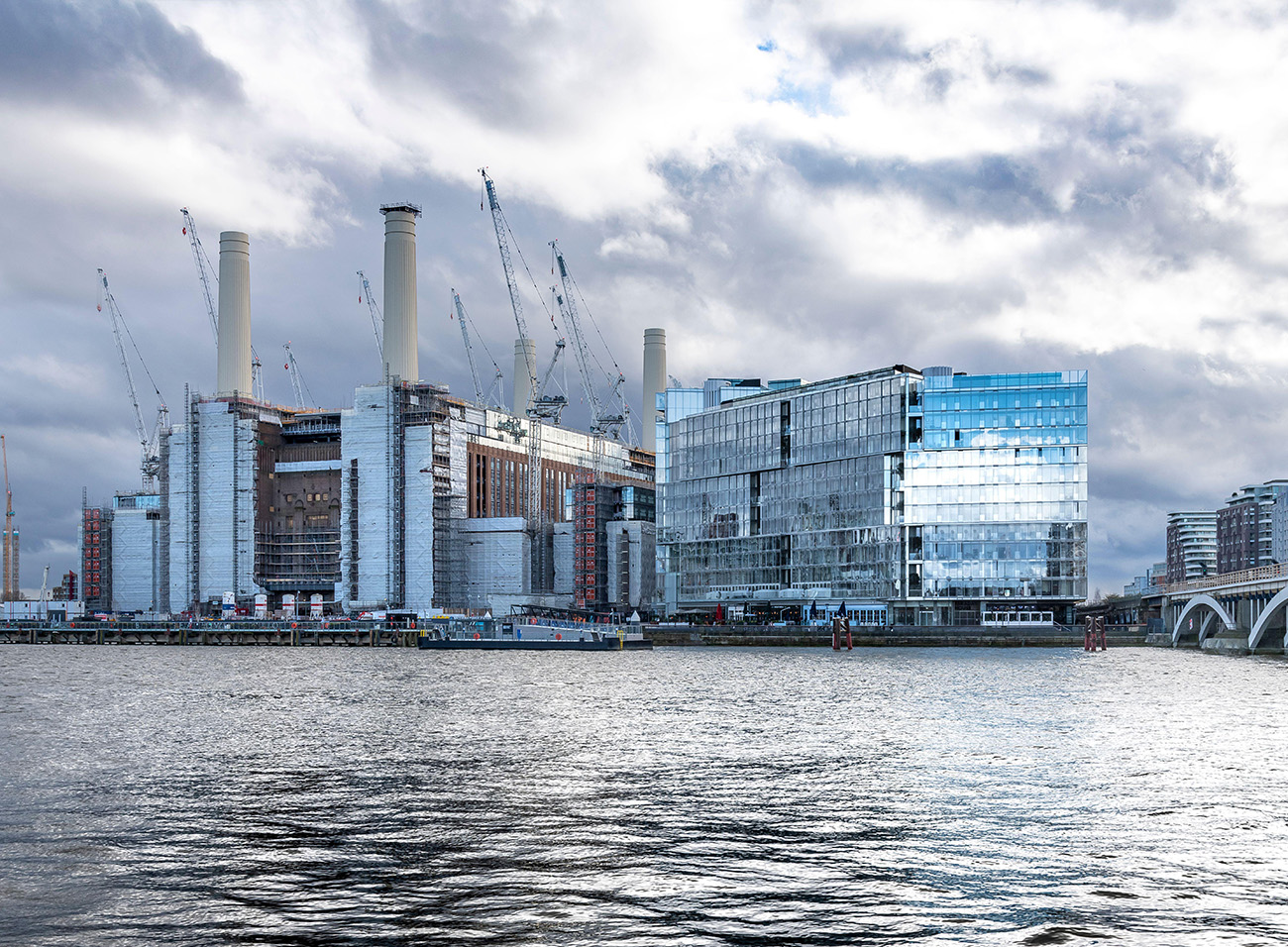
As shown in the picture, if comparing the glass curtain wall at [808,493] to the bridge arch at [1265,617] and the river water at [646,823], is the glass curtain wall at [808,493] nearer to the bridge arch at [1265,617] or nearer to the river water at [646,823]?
the bridge arch at [1265,617]

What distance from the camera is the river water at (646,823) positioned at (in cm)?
2134

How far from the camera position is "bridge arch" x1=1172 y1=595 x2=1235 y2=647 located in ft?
455

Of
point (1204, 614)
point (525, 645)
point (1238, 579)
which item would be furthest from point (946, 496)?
point (525, 645)

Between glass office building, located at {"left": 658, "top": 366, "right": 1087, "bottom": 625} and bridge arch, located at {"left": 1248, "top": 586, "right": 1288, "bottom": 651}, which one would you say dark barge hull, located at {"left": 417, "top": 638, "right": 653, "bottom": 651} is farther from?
bridge arch, located at {"left": 1248, "top": 586, "right": 1288, "bottom": 651}

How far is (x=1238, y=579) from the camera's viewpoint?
134m

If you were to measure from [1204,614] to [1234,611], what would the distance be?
34.5ft

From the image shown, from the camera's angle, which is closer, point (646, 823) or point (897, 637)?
point (646, 823)

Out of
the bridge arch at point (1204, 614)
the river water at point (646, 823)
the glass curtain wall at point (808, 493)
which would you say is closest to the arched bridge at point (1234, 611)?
the bridge arch at point (1204, 614)

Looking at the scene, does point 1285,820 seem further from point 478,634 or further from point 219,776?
point 478,634

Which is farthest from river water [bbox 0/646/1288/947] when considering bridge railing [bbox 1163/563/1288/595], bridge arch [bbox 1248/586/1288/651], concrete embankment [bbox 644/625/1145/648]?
concrete embankment [bbox 644/625/1145/648]

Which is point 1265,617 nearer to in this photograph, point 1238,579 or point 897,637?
point 1238,579

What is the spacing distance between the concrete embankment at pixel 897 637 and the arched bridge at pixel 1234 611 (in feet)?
27.7

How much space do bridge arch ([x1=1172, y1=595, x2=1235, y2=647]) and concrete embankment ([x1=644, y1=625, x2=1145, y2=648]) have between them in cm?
835

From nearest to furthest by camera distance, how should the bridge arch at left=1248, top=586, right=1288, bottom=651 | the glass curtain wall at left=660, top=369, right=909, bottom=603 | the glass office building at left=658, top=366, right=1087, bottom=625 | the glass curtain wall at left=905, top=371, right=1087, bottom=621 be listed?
1. the bridge arch at left=1248, top=586, right=1288, bottom=651
2. the glass curtain wall at left=905, top=371, right=1087, bottom=621
3. the glass office building at left=658, top=366, right=1087, bottom=625
4. the glass curtain wall at left=660, top=369, right=909, bottom=603
